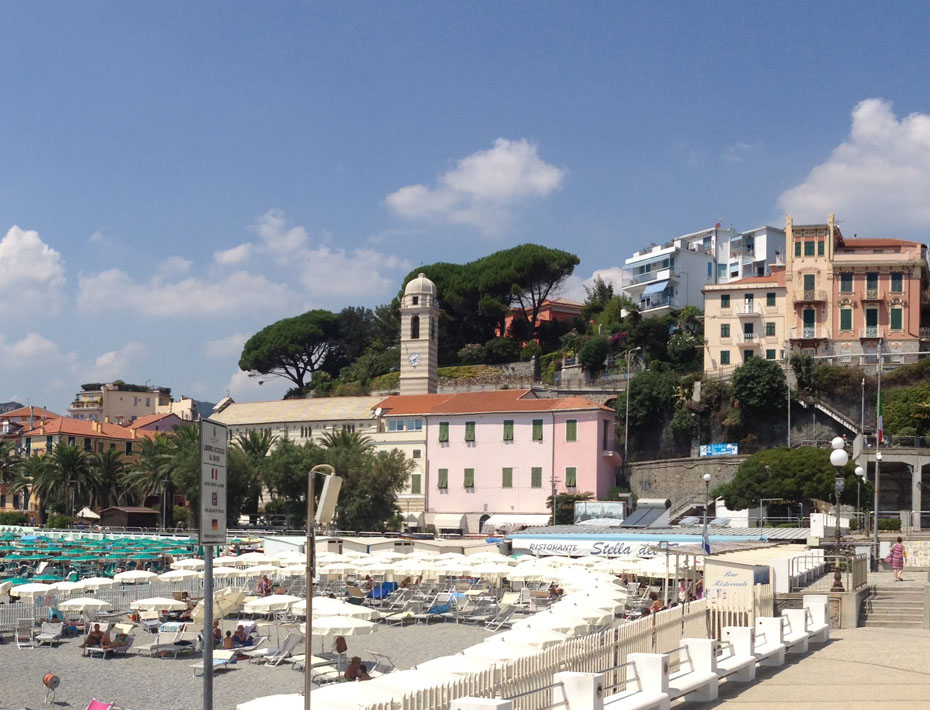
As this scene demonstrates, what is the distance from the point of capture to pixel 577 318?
8525 cm

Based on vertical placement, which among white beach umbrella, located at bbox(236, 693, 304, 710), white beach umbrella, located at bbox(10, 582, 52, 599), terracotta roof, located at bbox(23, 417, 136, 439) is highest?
terracotta roof, located at bbox(23, 417, 136, 439)

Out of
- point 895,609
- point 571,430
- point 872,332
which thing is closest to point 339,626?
point 895,609

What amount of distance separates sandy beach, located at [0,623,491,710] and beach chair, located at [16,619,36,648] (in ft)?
0.73

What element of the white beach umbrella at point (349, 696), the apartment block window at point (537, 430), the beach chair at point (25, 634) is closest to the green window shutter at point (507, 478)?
the apartment block window at point (537, 430)

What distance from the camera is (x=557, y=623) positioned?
2141 cm

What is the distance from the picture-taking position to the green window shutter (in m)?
67.5

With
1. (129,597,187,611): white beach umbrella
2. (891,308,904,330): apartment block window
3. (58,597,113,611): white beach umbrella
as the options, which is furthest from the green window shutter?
(58,597,113,611): white beach umbrella

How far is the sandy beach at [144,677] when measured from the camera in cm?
1895

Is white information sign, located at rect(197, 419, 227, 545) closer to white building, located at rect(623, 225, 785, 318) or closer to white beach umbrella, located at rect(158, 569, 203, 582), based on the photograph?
white beach umbrella, located at rect(158, 569, 203, 582)

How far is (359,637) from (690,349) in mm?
47383

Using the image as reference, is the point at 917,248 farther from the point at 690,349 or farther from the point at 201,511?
the point at 201,511

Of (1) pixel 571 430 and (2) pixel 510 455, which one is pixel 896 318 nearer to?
(1) pixel 571 430

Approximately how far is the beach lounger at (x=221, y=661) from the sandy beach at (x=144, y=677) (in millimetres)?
158

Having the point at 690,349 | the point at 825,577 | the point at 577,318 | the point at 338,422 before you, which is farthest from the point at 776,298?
the point at 825,577
